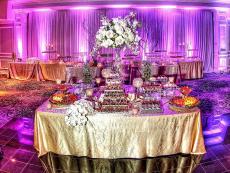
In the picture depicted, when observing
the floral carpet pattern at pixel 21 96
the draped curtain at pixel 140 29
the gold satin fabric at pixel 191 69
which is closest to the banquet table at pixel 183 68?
the gold satin fabric at pixel 191 69

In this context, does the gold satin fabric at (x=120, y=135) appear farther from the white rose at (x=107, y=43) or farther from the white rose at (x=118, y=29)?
the white rose at (x=118, y=29)

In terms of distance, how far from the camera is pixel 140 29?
13.0 metres

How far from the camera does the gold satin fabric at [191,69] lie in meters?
10.5

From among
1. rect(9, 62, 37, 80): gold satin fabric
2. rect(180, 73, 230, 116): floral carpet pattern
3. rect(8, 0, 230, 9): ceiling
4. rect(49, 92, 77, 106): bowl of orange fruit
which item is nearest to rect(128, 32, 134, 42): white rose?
rect(49, 92, 77, 106): bowl of orange fruit

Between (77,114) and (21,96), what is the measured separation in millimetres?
5426

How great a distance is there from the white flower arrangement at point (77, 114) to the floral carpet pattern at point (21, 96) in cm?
296

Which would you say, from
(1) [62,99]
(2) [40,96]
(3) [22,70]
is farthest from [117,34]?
(3) [22,70]

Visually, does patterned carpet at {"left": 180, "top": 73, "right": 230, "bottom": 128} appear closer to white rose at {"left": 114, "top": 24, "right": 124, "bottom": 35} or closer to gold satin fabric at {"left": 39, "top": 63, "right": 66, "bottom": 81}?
white rose at {"left": 114, "top": 24, "right": 124, "bottom": 35}

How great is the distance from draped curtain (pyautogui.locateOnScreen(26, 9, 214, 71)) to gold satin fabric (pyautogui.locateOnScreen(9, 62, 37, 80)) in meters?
2.58

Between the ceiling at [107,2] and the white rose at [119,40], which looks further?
the ceiling at [107,2]

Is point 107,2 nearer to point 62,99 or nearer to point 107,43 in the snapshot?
point 107,43

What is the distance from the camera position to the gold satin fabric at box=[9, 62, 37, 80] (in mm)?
10664

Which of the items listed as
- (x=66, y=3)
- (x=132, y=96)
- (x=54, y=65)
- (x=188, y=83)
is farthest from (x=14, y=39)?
(x=132, y=96)

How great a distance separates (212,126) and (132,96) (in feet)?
7.47
